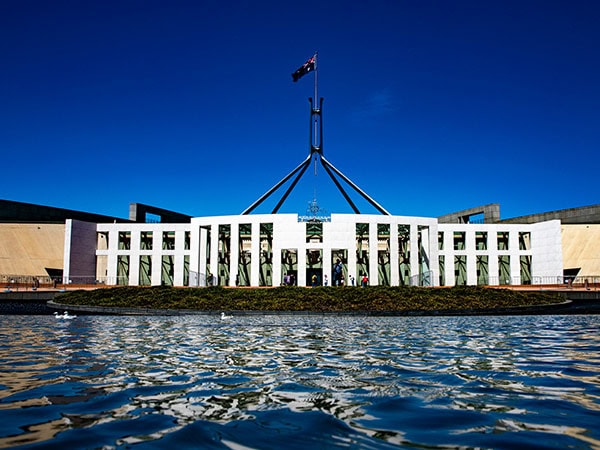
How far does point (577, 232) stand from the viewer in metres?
47.5

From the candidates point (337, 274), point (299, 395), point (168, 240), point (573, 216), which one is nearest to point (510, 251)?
point (573, 216)

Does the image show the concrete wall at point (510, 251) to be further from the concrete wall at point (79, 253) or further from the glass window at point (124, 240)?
the concrete wall at point (79, 253)

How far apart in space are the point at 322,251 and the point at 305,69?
58.5ft

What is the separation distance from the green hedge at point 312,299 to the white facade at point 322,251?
12712 mm

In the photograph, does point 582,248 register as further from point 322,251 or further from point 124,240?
point 124,240

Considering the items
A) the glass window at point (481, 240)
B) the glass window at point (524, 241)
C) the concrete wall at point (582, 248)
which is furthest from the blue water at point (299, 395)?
the concrete wall at point (582, 248)

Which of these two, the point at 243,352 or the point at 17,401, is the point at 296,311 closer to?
the point at 243,352

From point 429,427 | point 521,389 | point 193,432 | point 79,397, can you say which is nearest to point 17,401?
point 79,397

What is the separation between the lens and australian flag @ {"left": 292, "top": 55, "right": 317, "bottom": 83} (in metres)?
45.6

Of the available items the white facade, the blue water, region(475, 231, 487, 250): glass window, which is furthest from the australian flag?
the blue water

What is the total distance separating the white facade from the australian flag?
14.5 meters

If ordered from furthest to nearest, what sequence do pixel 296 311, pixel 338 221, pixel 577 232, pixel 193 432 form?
pixel 577 232 < pixel 338 221 < pixel 296 311 < pixel 193 432

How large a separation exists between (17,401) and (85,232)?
144ft

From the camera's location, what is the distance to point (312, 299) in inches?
896
